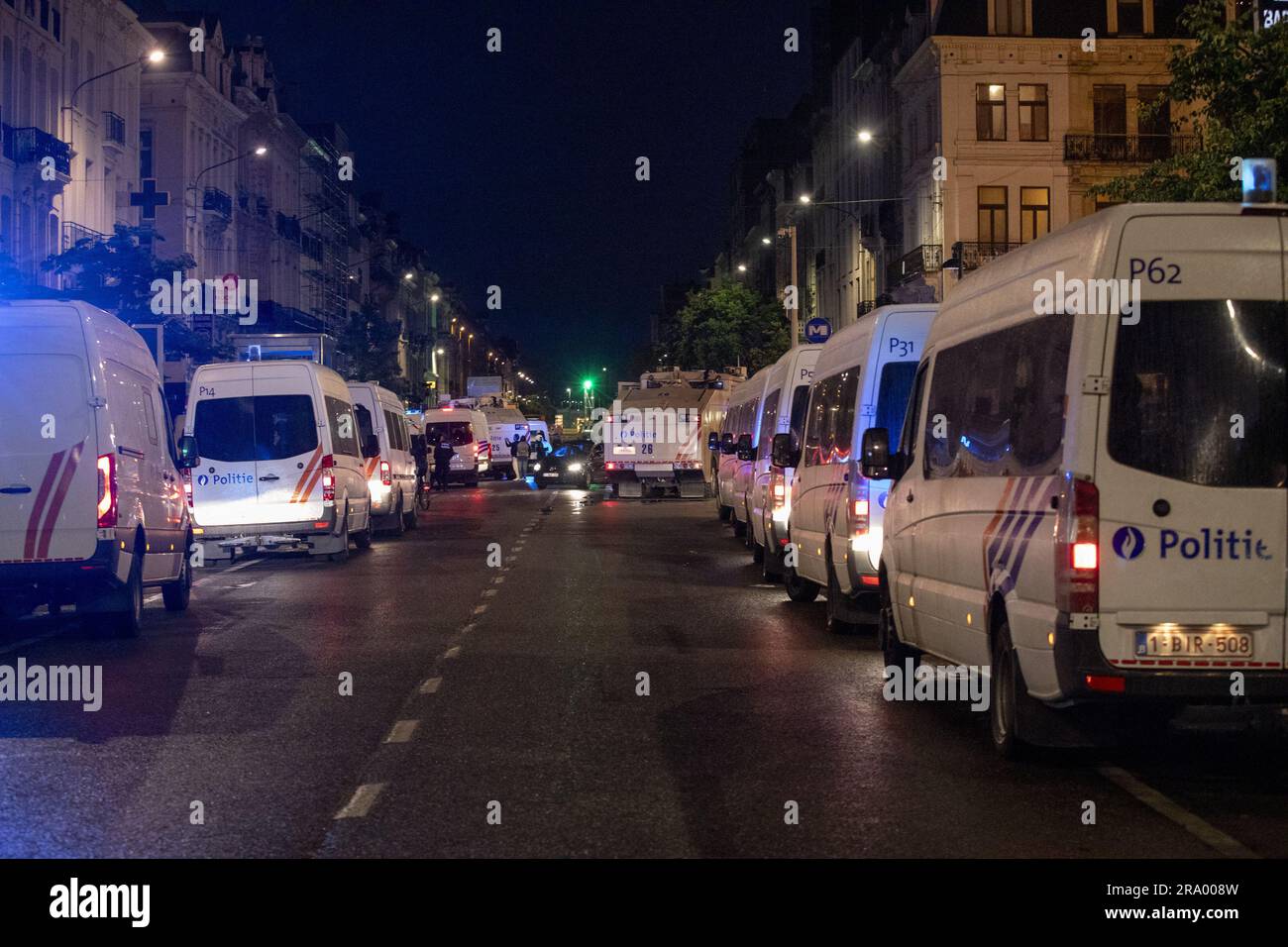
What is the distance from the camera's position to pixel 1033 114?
5259cm

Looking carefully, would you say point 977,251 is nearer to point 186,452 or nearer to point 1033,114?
point 1033,114

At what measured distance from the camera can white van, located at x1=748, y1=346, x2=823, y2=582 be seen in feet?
65.1

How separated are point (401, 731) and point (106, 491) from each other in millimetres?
5525

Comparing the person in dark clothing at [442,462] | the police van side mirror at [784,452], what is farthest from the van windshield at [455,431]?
the police van side mirror at [784,452]

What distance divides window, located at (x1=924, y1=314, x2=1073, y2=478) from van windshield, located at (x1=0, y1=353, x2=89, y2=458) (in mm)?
7061

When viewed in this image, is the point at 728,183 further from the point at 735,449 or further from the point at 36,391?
the point at 36,391

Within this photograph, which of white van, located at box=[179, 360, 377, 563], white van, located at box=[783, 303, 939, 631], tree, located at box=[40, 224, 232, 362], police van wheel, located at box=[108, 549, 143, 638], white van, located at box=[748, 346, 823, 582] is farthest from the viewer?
tree, located at box=[40, 224, 232, 362]

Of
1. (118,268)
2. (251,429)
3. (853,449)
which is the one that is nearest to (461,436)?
(118,268)

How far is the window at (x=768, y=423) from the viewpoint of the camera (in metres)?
22.8

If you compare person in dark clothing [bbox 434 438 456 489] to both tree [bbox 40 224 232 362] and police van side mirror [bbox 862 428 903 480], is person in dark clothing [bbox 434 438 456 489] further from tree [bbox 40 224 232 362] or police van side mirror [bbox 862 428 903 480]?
police van side mirror [bbox 862 428 903 480]

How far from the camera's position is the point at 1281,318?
797cm

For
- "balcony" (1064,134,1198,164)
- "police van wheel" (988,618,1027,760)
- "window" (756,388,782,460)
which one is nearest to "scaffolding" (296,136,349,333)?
"balcony" (1064,134,1198,164)

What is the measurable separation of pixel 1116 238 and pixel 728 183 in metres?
122

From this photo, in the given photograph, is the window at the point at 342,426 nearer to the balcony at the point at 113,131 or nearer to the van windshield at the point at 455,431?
the balcony at the point at 113,131
